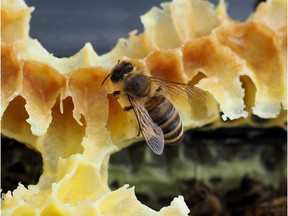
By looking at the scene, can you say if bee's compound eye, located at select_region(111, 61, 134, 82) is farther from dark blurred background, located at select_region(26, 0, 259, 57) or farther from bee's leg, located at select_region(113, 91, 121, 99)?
dark blurred background, located at select_region(26, 0, 259, 57)

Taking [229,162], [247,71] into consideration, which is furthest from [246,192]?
[247,71]

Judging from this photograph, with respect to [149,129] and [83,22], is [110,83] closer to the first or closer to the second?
[149,129]

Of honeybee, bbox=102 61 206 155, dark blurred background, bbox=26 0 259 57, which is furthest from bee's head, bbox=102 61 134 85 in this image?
dark blurred background, bbox=26 0 259 57

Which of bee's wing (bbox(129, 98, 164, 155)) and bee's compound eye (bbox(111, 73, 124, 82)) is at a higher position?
bee's compound eye (bbox(111, 73, 124, 82))

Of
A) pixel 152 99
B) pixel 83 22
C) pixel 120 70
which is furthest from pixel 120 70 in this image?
pixel 83 22

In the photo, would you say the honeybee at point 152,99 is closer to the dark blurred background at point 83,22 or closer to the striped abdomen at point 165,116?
the striped abdomen at point 165,116

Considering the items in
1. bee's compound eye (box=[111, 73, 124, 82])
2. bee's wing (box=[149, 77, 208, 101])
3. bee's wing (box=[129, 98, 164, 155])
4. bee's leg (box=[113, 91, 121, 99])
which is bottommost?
bee's wing (box=[129, 98, 164, 155])

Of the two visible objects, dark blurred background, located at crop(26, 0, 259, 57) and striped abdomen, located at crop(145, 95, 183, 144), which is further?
dark blurred background, located at crop(26, 0, 259, 57)
